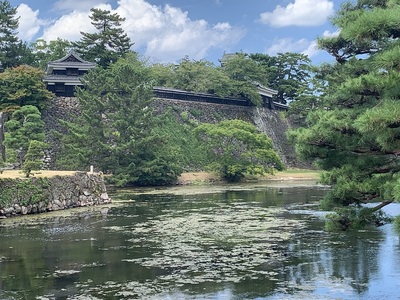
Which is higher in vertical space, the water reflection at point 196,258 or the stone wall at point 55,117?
the stone wall at point 55,117

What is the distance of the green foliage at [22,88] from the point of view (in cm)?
3844

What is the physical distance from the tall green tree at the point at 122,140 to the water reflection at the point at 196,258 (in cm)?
1512

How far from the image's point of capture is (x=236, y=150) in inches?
1732

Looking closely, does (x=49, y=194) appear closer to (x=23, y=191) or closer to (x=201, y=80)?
(x=23, y=191)

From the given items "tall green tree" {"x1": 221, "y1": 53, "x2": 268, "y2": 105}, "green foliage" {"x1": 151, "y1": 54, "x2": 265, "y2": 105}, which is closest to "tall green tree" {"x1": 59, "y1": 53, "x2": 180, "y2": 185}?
"green foliage" {"x1": 151, "y1": 54, "x2": 265, "y2": 105}

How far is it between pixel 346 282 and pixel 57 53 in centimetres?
5062

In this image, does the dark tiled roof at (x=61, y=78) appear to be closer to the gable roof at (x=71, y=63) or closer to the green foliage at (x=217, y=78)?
the gable roof at (x=71, y=63)

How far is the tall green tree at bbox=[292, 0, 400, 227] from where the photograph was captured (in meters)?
6.79

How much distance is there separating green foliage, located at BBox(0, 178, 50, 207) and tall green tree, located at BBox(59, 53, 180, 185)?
12.5 meters

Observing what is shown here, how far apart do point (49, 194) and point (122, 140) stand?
14.3 meters

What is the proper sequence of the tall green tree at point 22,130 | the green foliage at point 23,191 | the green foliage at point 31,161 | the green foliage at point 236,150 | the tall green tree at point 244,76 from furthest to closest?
the tall green tree at point 244,76, the green foliage at point 236,150, the tall green tree at point 22,130, the green foliage at point 31,161, the green foliage at point 23,191

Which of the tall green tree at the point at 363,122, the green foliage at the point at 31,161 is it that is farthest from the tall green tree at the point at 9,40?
the tall green tree at the point at 363,122

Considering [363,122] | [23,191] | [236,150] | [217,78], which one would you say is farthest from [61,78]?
[363,122]

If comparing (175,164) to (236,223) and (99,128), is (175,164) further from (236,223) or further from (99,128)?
(236,223)
